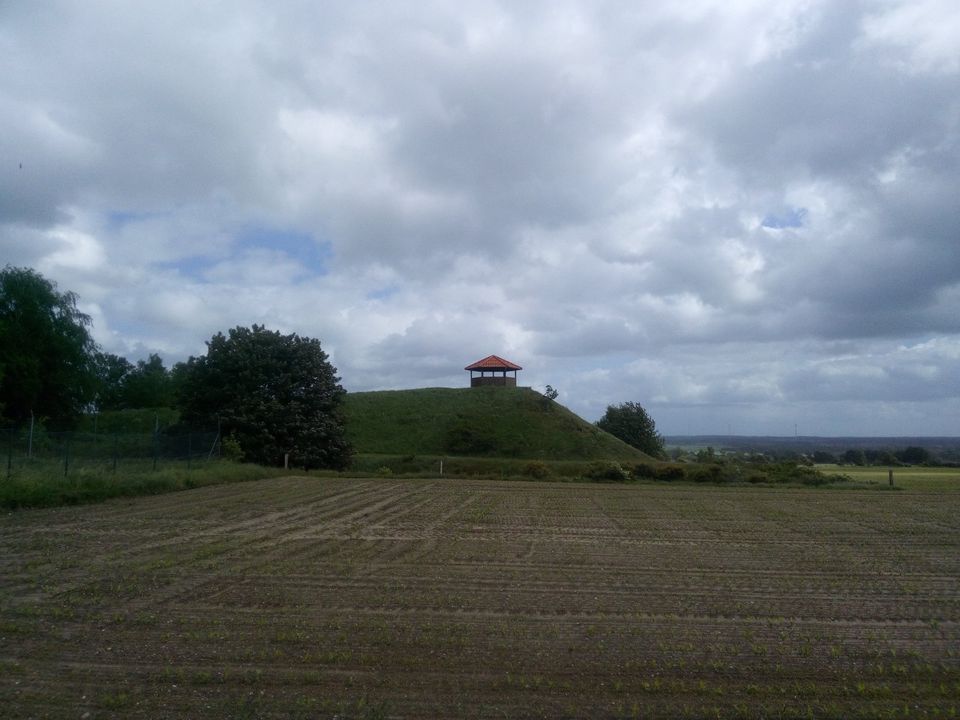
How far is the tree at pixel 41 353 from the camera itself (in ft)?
138

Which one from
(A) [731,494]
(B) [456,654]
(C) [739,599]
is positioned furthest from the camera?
(A) [731,494]

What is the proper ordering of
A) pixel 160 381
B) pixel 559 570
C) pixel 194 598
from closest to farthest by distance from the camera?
pixel 194 598 < pixel 559 570 < pixel 160 381

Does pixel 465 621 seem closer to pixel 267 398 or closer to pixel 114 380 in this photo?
pixel 267 398

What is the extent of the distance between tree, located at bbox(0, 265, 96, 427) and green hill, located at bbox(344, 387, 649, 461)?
1890 centimetres

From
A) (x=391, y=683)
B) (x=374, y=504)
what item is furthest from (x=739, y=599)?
(x=374, y=504)

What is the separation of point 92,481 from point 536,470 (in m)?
26.3

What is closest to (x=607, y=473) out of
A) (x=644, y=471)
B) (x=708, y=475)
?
(x=644, y=471)

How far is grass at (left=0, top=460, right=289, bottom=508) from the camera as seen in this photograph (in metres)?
19.9

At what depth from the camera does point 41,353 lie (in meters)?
44.2

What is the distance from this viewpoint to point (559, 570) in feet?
41.3

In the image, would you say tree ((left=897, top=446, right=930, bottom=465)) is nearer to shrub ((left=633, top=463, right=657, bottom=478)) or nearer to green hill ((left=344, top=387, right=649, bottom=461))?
green hill ((left=344, top=387, right=649, bottom=461))

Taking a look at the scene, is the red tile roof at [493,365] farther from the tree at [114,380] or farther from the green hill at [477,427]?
the tree at [114,380]

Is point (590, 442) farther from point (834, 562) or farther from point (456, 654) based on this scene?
point (456, 654)

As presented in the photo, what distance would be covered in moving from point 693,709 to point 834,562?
9.32 meters
